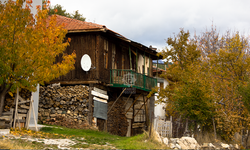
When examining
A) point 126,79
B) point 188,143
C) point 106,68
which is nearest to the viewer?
point 188,143

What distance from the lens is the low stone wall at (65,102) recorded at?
17.2m

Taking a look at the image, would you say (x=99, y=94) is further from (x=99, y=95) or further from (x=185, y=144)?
(x=185, y=144)

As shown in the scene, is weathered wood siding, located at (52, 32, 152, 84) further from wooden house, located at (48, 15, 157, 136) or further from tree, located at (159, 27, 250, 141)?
tree, located at (159, 27, 250, 141)

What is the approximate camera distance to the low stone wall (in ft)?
56.3

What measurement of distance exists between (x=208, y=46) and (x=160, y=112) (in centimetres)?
807

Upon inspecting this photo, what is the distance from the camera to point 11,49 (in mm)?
11039

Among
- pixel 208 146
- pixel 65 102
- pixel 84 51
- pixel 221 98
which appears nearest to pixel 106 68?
pixel 84 51

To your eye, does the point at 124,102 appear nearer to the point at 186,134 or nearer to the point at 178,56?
the point at 178,56

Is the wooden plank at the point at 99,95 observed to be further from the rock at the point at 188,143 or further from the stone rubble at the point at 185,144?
the rock at the point at 188,143

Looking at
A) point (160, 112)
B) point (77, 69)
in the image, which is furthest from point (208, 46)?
point (77, 69)

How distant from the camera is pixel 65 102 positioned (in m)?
17.4

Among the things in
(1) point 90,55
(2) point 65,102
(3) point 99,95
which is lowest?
(2) point 65,102

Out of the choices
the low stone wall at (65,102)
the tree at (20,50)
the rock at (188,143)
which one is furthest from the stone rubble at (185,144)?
the low stone wall at (65,102)

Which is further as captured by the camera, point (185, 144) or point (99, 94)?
point (99, 94)
